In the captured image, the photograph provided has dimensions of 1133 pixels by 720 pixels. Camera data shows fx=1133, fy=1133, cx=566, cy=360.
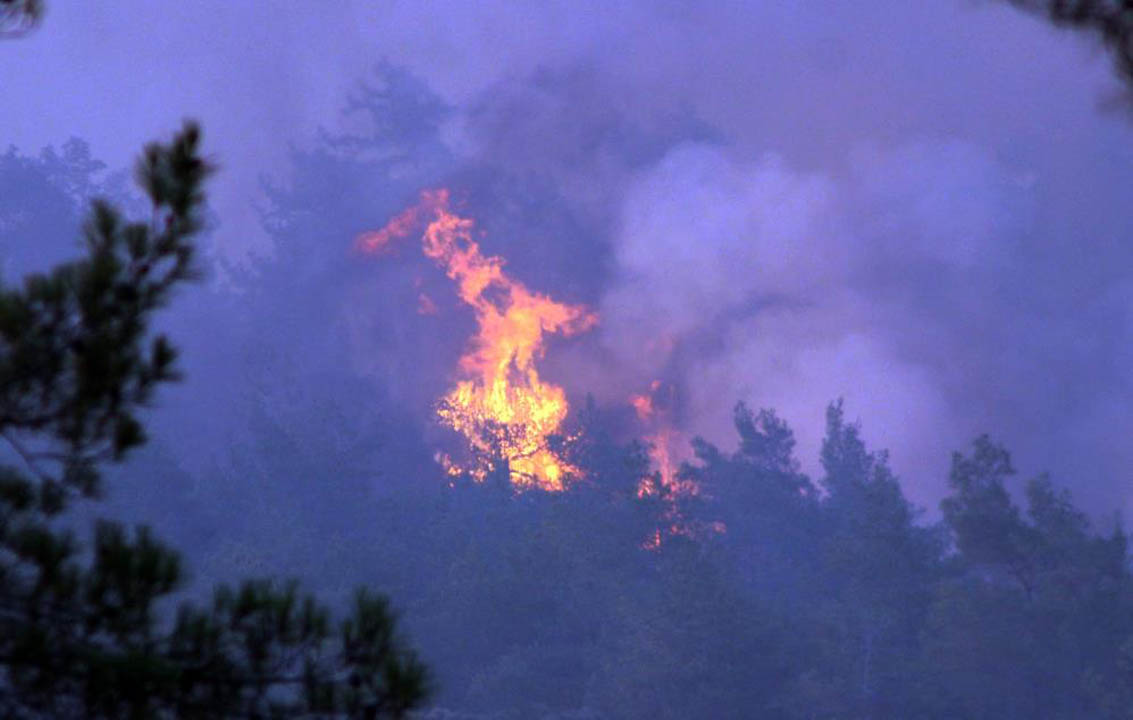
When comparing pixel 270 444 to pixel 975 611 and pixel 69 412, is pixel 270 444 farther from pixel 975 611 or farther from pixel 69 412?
pixel 69 412

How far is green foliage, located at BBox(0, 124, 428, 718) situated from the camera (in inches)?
203

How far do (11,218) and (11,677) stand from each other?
177ft

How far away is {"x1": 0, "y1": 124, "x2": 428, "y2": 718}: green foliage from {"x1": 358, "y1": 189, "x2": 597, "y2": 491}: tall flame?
3476 cm

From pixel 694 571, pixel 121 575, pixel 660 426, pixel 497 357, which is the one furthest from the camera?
pixel 660 426

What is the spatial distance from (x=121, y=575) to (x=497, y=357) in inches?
1916

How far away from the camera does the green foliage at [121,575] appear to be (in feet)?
17.0

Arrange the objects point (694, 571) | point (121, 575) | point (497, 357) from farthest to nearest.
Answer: point (497, 357) < point (694, 571) < point (121, 575)

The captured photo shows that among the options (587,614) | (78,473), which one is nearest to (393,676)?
(78,473)

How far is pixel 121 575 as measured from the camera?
555cm

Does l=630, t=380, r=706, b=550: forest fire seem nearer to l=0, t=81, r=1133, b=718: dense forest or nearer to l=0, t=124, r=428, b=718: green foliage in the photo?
l=0, t=81, r=1133, b=718: dense forest

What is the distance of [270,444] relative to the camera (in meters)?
38.7

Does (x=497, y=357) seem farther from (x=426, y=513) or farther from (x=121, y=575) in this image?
(x=121, y=575)

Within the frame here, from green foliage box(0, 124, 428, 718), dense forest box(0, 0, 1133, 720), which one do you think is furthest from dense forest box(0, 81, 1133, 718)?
green foliage box(0, 124, 428, 718)

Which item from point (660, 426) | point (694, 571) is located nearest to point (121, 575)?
point (694, 571)
